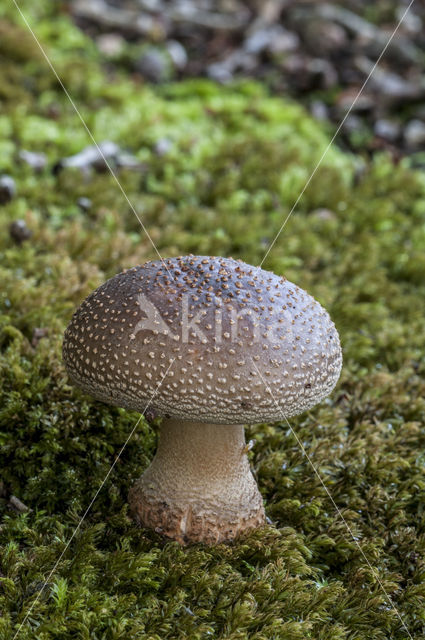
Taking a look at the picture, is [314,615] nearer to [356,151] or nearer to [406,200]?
[406,200]

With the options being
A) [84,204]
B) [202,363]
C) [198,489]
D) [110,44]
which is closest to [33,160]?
[84,204]

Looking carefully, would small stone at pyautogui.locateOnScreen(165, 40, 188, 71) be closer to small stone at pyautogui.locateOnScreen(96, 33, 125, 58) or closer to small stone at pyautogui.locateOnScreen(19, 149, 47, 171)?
small stone at pyautogui.locateOnScreen(96, 33, 125, 58)

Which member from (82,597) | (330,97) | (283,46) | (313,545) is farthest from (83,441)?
(283,46)

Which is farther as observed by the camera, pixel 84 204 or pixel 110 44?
pixel 110 44

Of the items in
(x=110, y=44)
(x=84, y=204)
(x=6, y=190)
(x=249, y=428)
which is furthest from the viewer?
(x=110, y=44)

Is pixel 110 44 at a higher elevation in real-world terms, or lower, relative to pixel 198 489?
lower

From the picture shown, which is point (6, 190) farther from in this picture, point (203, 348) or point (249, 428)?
point (203, 348)

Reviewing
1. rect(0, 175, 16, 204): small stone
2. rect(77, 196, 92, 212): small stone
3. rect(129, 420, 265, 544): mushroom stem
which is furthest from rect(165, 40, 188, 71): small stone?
rect(129, 420, 265, 544): mushroom stem
